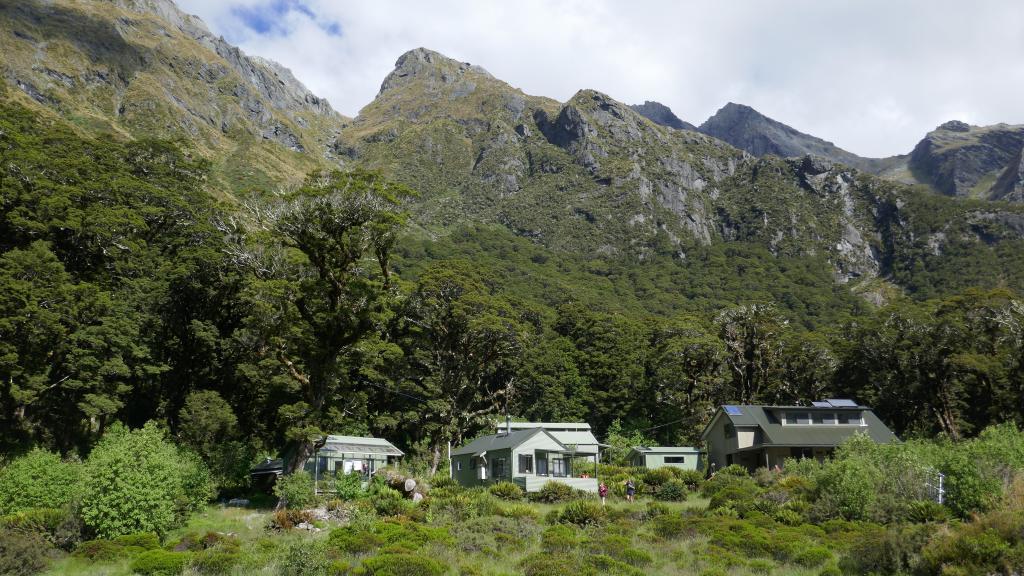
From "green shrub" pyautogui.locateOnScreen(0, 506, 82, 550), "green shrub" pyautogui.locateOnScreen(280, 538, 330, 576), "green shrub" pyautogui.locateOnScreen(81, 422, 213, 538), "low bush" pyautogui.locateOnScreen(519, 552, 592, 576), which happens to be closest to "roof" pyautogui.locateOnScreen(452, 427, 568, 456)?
"low bush" pyautogui.locateOnScreen(519, 552, 592, 576)

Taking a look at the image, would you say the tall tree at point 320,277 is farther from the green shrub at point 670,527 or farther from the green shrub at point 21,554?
the green shrub at point 670,527

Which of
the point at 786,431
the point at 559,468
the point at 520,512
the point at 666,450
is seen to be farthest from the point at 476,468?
the point at 786,431

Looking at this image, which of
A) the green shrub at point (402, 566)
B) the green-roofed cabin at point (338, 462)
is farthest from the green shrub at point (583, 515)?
the green-roofed cabin at point (338, 462)

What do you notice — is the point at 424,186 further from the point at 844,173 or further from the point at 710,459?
the point at 710,459

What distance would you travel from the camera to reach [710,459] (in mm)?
50969

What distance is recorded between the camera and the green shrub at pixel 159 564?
18630mm

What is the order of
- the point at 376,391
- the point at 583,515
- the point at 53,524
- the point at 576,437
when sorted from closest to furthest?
the point at 53,524 → the point at 583,515 → the point at 576,437 → the point at 376,391

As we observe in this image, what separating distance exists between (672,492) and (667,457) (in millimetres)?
12680

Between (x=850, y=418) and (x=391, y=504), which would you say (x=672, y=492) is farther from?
(x=850, y=418)

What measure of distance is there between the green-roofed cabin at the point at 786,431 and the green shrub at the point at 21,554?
1573 inches

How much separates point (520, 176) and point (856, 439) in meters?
161

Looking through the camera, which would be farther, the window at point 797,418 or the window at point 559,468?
the window at point 797,418

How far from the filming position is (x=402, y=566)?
57.8 feet

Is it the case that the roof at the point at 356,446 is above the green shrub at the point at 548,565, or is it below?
above
